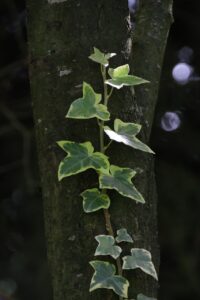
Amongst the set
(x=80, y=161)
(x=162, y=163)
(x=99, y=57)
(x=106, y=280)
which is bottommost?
(x=162, y=163)

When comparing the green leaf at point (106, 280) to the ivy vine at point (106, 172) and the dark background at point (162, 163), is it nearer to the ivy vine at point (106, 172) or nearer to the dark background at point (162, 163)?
the ivy vine at point (106, 172)

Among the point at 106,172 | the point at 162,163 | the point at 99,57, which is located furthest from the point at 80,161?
the point at 162,163

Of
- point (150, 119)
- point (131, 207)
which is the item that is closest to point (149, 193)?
point (131, 207)

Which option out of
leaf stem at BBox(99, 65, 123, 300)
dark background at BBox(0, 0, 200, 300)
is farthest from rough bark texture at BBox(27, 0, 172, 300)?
dark background at BBox(0, 0, 200, 300)

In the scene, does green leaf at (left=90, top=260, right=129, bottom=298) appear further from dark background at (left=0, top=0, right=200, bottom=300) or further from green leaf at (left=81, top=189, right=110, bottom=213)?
dark background at (left=0, top=0, right=200, bottom=300)

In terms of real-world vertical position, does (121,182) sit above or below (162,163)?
above

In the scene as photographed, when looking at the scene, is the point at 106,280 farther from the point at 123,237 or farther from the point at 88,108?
the point at 88,108

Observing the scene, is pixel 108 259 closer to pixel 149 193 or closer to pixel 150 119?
pixel 149 193
